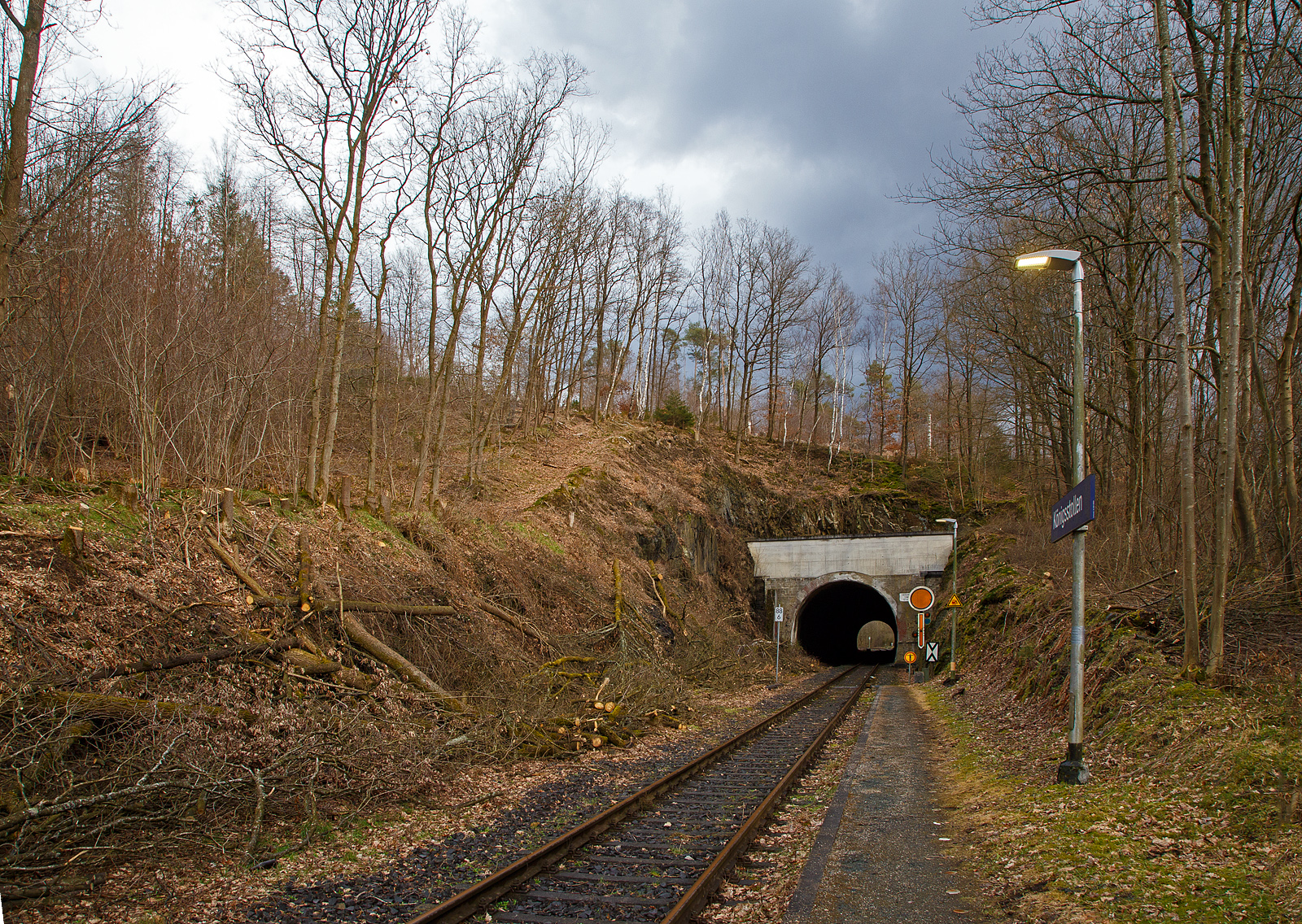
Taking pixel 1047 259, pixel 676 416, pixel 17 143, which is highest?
pixel 676 416

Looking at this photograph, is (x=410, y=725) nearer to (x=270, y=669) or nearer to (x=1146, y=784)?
(x=270, y=669)

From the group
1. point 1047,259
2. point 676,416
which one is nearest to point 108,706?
point 1047,259

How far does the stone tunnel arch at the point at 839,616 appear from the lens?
34031 mm

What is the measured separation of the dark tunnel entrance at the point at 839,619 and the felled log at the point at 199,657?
1104 inches

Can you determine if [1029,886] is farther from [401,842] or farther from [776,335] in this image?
[776,335]

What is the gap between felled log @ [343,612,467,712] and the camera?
33.6 ft

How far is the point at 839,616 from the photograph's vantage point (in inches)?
1748

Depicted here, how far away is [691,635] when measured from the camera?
76.5ft

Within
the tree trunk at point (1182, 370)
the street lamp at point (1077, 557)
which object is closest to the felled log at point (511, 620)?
the street lamp at point (1077, 557)

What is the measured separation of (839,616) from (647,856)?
40.2 m

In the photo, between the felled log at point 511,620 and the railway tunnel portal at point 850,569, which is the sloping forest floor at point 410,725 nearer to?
the felled log at point 511,620

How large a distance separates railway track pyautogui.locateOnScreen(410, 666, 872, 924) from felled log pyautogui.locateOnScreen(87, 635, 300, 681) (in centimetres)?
445

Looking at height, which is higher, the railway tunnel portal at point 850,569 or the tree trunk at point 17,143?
the tree trunk at point 17,143

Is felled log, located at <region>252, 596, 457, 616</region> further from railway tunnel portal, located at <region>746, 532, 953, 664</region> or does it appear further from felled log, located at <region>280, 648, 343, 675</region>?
railway tunnel portal, located at <region>746, 532, 953, 664</region>
